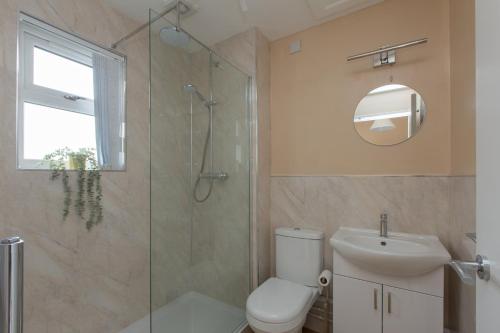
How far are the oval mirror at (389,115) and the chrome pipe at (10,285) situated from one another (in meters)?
1.84

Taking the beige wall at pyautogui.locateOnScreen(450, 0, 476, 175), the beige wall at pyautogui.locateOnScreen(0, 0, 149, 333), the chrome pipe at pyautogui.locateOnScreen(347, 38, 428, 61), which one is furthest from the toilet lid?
the chrome pipe at pyautogui.locateOnScreen(347, 38, 428, 61)

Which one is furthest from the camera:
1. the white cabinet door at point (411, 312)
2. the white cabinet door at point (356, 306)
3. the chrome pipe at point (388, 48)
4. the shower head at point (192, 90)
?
the shower head at point (192, 90)

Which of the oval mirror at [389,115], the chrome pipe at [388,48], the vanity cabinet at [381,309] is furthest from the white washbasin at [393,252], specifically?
the chrome pipe at [388,48]

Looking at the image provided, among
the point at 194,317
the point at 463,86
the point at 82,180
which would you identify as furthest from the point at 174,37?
the point at 194,317

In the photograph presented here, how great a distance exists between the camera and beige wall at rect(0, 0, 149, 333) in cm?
125

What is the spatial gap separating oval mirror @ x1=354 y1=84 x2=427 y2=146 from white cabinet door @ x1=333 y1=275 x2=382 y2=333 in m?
0.96

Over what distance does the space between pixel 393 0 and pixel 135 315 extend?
9.76 feet

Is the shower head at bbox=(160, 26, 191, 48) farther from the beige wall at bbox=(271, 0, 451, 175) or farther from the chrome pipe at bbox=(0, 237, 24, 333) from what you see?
the chrome pipe at bbox=(0, 237, 24, 333)

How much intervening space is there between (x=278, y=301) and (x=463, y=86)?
1.60 metres

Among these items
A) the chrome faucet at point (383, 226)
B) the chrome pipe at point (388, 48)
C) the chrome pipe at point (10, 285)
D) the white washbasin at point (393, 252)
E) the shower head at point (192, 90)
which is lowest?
the white washbasin at point (393, 252)

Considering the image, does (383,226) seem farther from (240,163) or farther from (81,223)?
(81,223)

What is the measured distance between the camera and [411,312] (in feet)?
4.18

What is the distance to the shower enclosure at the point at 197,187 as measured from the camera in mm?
1432

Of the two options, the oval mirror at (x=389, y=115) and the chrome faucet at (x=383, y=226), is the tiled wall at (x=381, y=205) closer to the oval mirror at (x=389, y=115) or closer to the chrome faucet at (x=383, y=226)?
the chrome faucet at (x=383, y=226)
